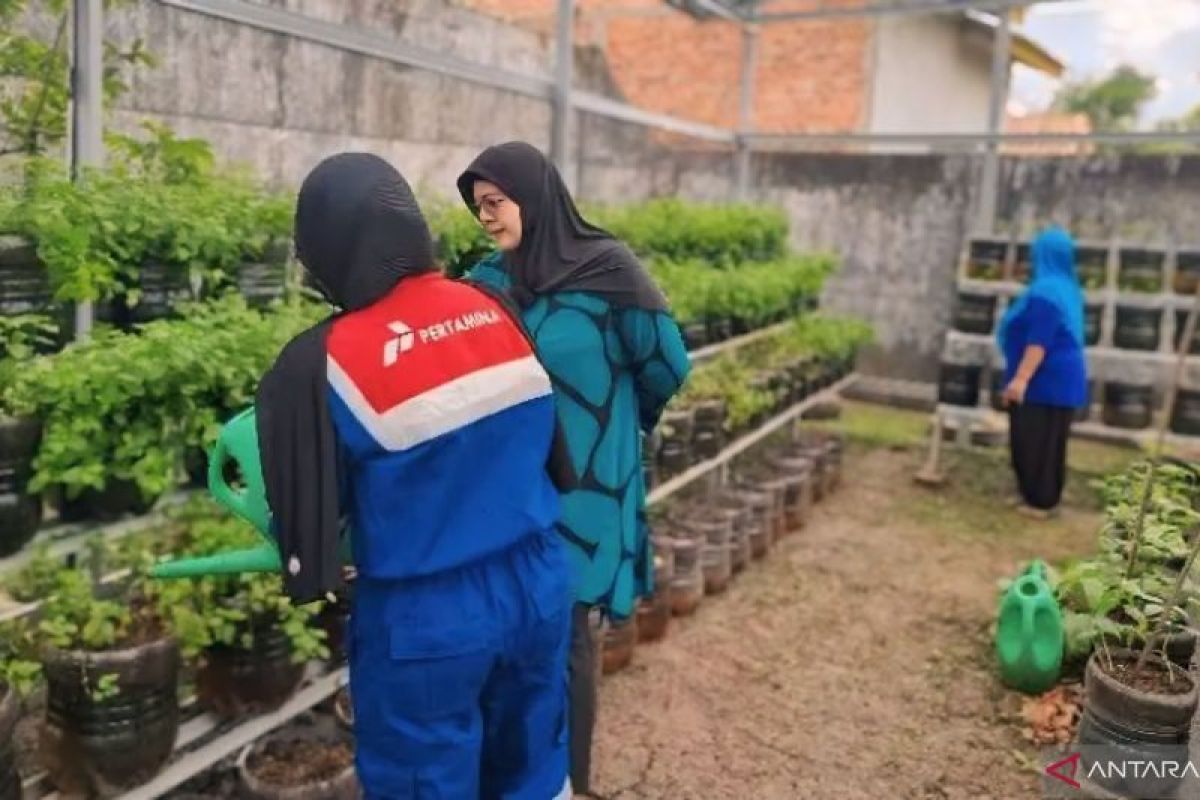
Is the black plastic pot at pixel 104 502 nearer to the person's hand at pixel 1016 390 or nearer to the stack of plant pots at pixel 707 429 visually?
the stack of plant pots at pixel 707 429

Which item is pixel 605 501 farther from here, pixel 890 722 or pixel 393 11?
pixel 393 11

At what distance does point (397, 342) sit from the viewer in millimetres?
1815

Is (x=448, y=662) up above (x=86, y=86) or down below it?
below

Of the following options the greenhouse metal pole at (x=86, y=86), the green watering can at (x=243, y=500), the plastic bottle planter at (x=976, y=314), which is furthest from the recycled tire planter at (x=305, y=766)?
the plastic bottle planter at (x=976, y=314)

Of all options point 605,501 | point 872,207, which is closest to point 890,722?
point 605,501

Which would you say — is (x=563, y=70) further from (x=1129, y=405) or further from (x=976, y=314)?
(x=1129, y=405)

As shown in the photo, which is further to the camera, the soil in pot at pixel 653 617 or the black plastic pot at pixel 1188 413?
the black plastic pot at pixel 1188 413

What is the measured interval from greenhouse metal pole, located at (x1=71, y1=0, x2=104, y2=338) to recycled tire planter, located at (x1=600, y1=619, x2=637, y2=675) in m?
2.39

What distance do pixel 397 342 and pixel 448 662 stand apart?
583 mm

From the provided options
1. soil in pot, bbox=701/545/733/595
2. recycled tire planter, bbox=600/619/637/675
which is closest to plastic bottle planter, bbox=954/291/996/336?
soil in pot, bbox=701/545/733/595

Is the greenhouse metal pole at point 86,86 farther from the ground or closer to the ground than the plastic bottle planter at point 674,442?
farther from the ground

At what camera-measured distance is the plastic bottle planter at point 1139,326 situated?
698 centimetres

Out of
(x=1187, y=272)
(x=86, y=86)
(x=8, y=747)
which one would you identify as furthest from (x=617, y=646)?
(x=1187, y=272)

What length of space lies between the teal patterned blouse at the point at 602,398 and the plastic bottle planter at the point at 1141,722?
53.0 inches
